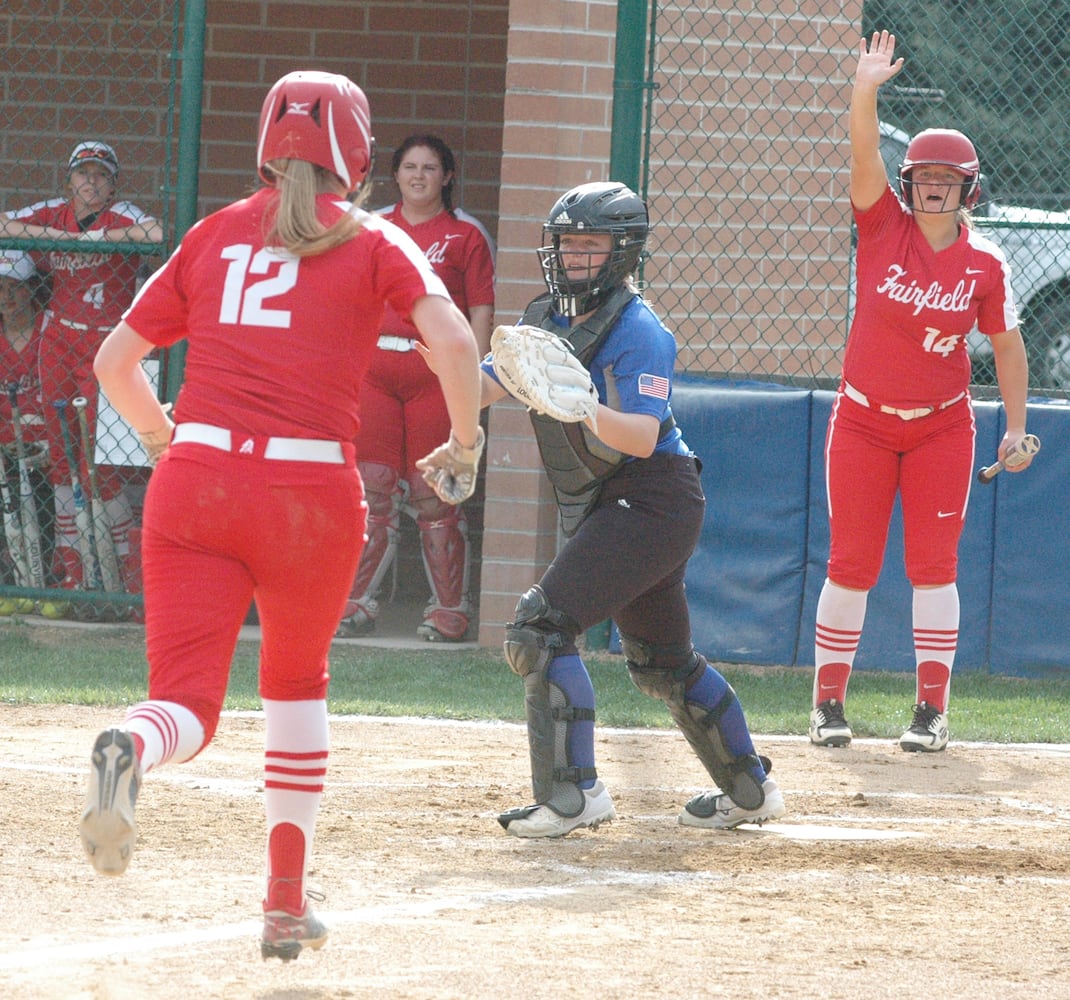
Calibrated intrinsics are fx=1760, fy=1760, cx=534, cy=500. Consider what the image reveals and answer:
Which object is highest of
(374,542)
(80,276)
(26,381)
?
(80,276)

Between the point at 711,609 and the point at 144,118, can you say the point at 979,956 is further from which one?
the point at 144,118

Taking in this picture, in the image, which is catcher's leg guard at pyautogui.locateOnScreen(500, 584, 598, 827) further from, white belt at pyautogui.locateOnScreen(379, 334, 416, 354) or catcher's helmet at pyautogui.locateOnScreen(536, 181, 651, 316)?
white belt at pyautogui.locateOnScreen(379, 334, 416, 354)

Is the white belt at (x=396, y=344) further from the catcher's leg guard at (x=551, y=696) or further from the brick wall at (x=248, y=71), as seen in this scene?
the catcher's leg guard at (x=551, y=696)

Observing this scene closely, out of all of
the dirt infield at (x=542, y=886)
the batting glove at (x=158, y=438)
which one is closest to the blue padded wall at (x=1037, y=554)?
the dirt infield at (x=542, y=886)

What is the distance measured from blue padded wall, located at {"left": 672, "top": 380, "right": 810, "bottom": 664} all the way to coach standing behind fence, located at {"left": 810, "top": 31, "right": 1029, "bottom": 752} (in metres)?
1.58

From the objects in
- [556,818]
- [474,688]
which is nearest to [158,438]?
[556,818]

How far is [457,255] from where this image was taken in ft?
29.0

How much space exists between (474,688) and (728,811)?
2721 millimetres

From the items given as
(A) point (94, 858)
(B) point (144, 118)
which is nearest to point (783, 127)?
(B) point (144, 118)

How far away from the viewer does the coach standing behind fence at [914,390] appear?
658cm

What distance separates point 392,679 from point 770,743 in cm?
194

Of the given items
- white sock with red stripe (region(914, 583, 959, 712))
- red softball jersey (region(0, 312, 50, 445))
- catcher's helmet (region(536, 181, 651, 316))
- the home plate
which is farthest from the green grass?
catcher's helmet (region(536, 181, 651, 316))

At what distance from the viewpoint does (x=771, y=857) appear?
4898 mm

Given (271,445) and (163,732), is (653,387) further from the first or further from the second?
(163,732)
